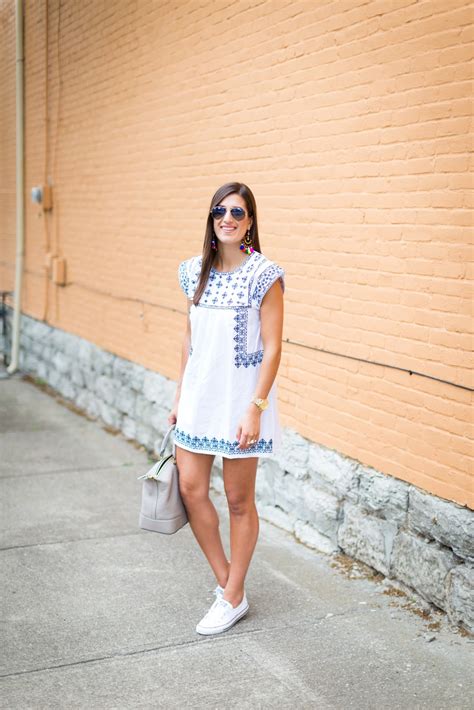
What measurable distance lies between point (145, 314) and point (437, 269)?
12.4 ft

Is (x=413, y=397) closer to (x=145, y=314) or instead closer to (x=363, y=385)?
(x=363, y=385)

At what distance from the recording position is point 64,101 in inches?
368

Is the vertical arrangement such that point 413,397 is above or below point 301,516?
above

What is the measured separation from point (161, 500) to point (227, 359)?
0.68 metres

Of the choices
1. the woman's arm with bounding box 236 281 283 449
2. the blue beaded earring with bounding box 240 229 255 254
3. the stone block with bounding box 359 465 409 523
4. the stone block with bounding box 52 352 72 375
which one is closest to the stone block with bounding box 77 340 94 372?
the stone block with bounding box 52 352 72 375

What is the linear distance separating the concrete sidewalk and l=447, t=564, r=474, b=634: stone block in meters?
0.07

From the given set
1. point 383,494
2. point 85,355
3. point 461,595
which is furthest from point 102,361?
point 461,595

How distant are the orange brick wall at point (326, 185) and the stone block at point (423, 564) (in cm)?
27

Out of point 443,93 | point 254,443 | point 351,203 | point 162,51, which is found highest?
point 162,51

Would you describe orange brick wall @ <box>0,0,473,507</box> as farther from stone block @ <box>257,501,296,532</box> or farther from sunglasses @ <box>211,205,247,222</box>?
sunglasses @ <box>211,205,247,222</box>

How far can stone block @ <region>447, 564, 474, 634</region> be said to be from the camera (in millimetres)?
4035

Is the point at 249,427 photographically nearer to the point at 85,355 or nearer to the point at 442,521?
the point at 442,521

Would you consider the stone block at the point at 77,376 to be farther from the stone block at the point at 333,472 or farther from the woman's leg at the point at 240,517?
the woman's leg at the point at 240,517

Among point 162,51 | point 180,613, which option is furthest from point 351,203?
point 162,51
